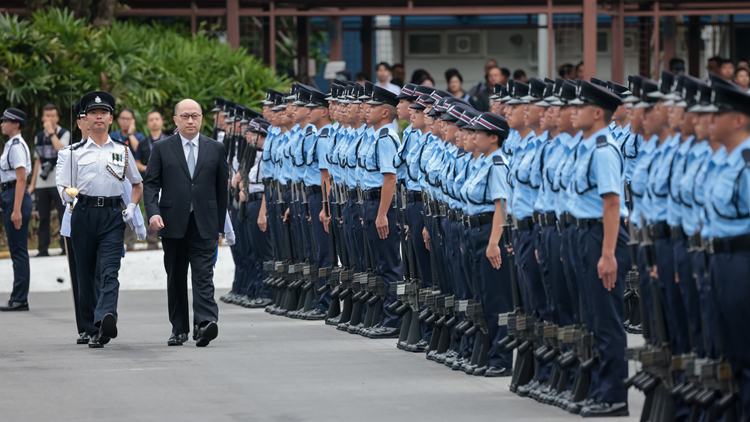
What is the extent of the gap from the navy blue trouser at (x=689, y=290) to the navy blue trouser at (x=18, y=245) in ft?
32.3

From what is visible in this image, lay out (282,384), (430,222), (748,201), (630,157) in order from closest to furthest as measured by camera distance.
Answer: (748,201) < (282,384) < (430,222) < (630,157)

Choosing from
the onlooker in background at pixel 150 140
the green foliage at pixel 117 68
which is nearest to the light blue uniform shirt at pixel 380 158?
the onlooker in background at pixel 150 140

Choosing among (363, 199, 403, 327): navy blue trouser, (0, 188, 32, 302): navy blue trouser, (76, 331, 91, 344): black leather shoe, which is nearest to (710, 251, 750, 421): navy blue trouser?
(363, 199, 403, 327): navy blue trouser

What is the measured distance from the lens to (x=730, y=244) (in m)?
6.68

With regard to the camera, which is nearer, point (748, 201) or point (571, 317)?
point (748, 201)

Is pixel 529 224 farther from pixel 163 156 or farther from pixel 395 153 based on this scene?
pixel 163 156

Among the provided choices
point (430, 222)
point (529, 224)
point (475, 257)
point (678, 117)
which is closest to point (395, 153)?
point (430, 222)

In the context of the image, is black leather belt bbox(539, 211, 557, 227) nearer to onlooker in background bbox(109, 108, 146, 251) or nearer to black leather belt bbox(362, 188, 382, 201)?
black leather belt bbox(362, 188, 382, 201)

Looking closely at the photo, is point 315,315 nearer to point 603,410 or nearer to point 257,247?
point 257,247

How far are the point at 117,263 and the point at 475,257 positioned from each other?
359cm

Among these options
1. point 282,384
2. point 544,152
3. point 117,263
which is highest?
point 544,152

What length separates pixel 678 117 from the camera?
7211mm

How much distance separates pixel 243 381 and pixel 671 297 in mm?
3620

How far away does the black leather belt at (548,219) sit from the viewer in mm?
8391
